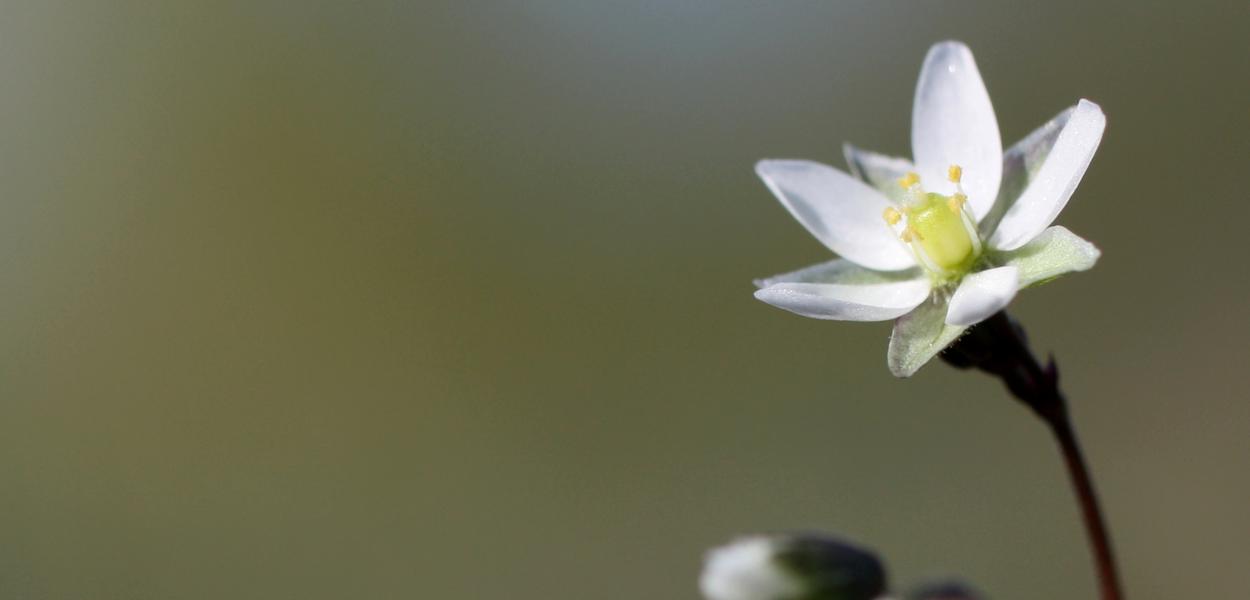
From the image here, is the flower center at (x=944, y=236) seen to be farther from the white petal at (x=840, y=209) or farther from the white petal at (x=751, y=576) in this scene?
the white petal at (x=751, y=576)

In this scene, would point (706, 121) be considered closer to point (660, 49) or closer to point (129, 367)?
point (660, 49)

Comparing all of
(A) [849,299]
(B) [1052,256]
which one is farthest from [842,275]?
(B) [1052,256]


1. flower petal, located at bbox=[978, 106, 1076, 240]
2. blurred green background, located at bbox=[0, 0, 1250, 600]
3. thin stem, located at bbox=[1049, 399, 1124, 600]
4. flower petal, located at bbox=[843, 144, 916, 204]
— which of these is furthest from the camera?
blurred green background, located at bbox=[0, 0, 1250, 600]

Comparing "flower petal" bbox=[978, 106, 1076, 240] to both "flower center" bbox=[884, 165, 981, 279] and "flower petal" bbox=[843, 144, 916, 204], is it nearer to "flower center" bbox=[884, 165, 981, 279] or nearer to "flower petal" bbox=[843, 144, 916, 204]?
"flower center" bbox=[884, 165, 981, 279]

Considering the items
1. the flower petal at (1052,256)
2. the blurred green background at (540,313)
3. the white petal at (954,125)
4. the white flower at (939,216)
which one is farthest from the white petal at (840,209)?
the blurred green background at (540,313)

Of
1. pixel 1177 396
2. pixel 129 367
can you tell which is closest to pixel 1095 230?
pixel 1177 396

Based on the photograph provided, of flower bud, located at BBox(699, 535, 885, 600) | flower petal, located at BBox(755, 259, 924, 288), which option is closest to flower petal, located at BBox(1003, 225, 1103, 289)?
flower petal, located at BBox(755, 259, 924, 288)
